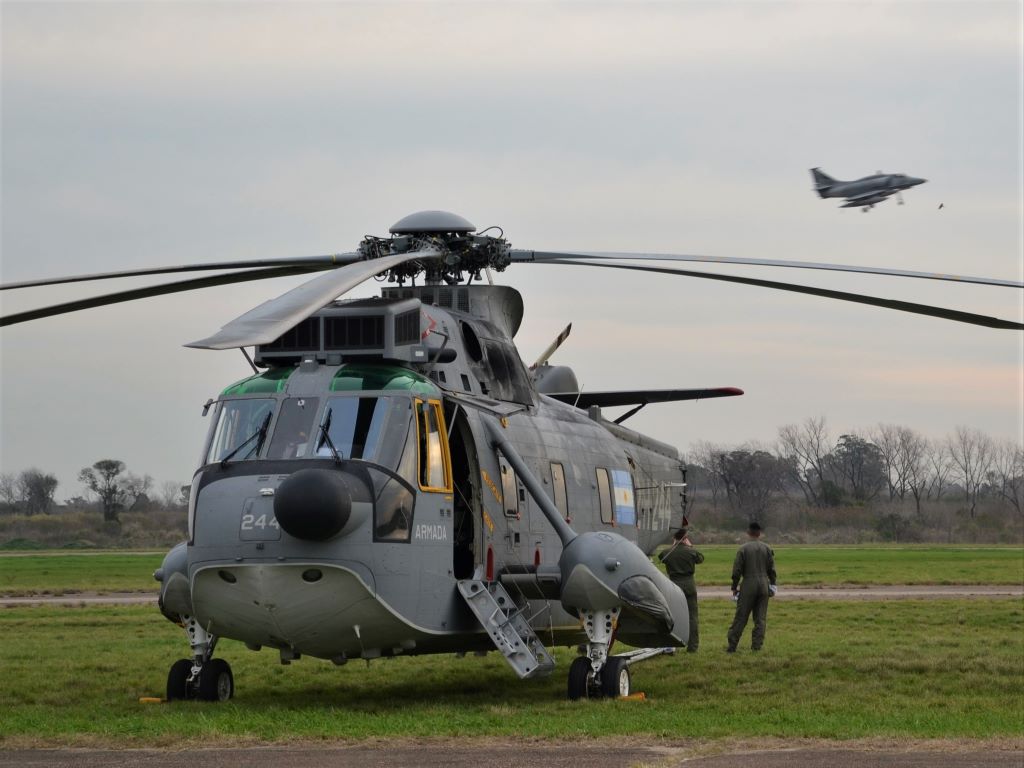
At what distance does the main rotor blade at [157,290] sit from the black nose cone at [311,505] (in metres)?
2.85

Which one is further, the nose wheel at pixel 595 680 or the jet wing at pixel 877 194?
the jet wing at pixel 877 194

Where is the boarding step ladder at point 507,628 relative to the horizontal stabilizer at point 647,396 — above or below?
below

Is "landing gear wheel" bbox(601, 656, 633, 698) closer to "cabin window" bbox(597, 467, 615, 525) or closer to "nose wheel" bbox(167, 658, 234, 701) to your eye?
"cabin window" bbox(597, 467, 615, 525)

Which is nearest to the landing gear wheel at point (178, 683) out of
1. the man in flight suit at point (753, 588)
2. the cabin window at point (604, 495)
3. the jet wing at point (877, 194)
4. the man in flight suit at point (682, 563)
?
the cabin window at point (604, 495)

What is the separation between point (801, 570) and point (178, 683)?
115 ft

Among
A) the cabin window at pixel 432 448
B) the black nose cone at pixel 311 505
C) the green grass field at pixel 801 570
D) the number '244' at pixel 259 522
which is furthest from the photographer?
the green grass field at pixel 801 570

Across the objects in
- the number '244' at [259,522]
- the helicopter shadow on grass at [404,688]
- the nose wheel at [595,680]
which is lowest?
the helicopter shadow on grass at [404,688]

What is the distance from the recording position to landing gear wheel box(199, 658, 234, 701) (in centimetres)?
1487

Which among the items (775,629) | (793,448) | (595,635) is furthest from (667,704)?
(793,448)

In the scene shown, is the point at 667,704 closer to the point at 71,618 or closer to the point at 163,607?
the point at 163,607

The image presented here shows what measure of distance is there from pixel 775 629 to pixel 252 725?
13896mm

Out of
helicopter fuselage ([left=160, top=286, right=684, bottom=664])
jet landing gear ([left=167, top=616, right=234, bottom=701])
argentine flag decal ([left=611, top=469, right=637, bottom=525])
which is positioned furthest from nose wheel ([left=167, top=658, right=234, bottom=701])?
argentine flag decal ([left=611, top=469, right=637, bottom=525])

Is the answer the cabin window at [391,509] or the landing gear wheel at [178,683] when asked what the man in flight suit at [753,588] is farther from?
the landing gear wheel at [178,683]

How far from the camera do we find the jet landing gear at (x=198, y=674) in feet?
48.8
